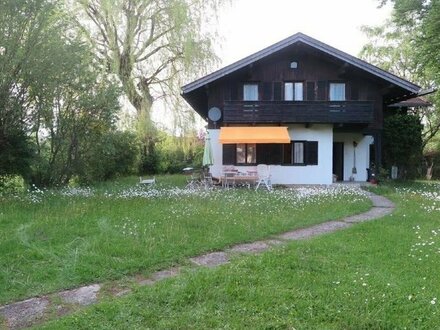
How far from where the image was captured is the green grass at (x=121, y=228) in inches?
224

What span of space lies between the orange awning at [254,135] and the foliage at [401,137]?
26.3ft

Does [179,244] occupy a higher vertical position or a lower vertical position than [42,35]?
A: lower

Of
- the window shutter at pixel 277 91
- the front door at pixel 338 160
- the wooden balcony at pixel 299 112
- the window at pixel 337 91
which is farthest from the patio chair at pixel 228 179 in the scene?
the front door at pixel 338 160

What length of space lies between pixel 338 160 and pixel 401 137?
4.49 meters

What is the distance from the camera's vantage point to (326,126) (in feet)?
65.2

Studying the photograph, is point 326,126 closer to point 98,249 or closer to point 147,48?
point 147,48

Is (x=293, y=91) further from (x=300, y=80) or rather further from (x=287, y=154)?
(x=287, y=154)

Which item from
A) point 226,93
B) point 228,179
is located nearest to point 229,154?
point 228,179

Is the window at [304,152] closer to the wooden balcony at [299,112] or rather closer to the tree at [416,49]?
the wooden balcony at [299,112]

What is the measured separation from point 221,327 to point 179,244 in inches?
119

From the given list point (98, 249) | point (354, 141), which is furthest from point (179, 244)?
point (354, 141)

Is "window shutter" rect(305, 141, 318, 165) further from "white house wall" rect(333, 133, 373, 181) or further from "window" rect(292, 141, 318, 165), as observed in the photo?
"white house wall" rect(333, 133, 373, 181)

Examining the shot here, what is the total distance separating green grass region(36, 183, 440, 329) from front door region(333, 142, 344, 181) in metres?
15.2

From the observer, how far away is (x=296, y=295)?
4.79 m
